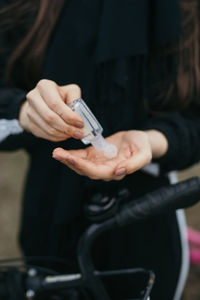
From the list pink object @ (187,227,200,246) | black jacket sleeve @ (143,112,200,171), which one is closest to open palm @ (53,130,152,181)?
black jacket sleeve @ (143,112,200,171)

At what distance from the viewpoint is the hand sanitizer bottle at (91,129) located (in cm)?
40

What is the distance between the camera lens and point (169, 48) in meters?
0.61

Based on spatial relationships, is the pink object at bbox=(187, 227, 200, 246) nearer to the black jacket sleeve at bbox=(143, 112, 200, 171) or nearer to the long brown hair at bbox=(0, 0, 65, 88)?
the black jacket sleeve at bbox=(143, 112, 200, 171)

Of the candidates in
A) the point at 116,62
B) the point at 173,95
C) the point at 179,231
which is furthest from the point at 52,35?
the point at 179,231

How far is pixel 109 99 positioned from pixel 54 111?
21 cm

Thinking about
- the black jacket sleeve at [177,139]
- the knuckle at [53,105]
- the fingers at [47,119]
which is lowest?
the black jacket sleeve at [177,139]

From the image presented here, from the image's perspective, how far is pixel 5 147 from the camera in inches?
24.4

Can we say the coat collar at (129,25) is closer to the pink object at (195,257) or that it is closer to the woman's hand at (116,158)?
the woman's hand at (116,158)

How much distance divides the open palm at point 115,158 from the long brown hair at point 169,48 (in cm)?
19

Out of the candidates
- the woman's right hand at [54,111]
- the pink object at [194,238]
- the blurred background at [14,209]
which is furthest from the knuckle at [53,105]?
the pink object at [194,238]

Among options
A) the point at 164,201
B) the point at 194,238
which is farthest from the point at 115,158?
the point at 194,238

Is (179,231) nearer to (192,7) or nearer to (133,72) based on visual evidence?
(133,72)

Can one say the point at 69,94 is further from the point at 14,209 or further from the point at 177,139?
the point at 14,209

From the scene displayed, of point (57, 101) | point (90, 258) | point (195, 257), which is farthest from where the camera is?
point (195, 257)
